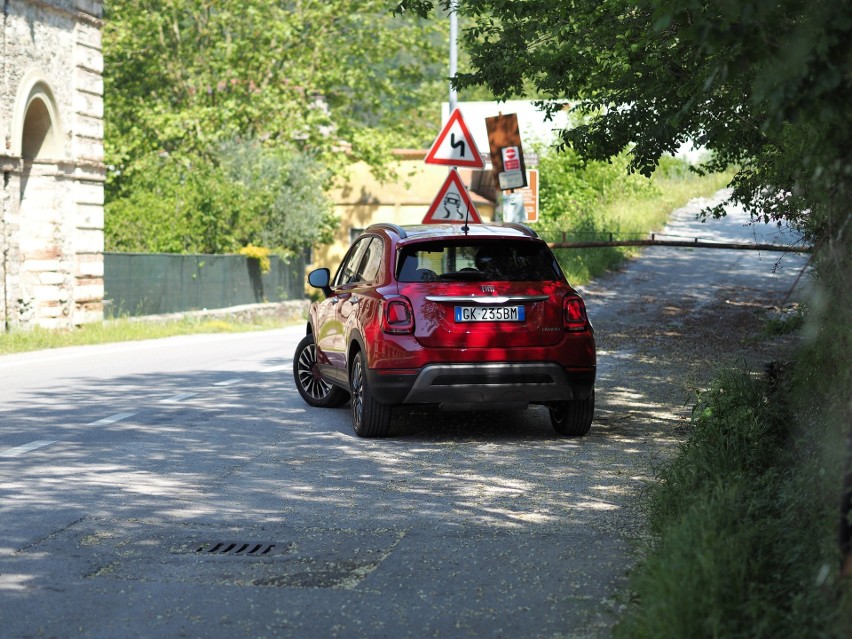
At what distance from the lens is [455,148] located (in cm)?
1756

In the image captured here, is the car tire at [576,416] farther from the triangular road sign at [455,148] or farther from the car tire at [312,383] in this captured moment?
the triangular road sign at [455,148]

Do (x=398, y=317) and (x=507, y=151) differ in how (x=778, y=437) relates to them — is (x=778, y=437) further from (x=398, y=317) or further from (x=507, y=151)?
(x=507, y=151)

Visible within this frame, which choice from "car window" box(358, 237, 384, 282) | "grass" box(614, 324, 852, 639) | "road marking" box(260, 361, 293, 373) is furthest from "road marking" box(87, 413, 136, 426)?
"grass" box(614, 324, 852, 639)

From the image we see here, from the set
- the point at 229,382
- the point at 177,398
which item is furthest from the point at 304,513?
the point at 229,382

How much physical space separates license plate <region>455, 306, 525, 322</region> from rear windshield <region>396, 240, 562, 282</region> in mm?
314

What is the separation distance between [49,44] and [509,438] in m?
18.4

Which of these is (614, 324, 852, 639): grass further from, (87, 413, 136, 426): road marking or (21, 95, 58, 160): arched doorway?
(21, 95, 58, 160): arched doorway

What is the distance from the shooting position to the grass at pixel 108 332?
Result: 903 inches

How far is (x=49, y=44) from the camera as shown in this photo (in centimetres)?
2628

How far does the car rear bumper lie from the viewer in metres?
10.3

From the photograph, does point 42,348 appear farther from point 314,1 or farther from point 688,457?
point 314,1

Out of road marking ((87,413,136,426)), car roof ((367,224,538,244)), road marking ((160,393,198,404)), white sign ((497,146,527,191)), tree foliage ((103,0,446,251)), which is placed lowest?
road marking ((160,393,198,404))

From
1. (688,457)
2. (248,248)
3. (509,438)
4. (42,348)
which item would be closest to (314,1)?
(248,248)

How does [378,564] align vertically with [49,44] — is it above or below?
below
